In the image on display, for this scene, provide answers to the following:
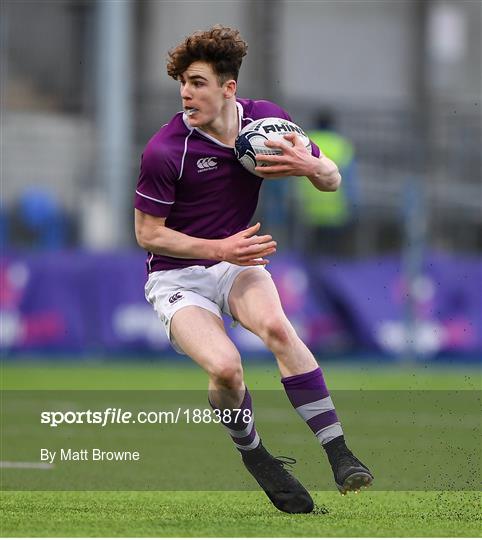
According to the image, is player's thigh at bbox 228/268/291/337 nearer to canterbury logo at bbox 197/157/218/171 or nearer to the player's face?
canterbury logo at bbox 197/157/218/171

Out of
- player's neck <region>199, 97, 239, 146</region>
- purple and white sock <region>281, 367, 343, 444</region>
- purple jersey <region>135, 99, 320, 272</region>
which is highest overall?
player's neck <region>199, 97, 239, 146</region>

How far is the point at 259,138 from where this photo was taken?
6938 mm

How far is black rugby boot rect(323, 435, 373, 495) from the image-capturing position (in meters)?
6.69

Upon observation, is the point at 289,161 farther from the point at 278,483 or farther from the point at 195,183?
the point at 278,483

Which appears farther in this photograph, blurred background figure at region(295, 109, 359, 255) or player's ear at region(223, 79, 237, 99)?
blurred background figure at region(295, 109, 359, 255)

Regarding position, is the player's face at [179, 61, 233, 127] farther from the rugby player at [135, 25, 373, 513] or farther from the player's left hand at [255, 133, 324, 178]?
the player's left hand at [255, 133, 324, 178]

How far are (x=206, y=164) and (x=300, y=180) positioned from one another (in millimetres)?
11364

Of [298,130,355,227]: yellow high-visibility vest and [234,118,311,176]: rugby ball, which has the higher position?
[234,118,311,176]: rugby ball

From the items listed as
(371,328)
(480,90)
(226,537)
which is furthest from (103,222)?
(226,537)

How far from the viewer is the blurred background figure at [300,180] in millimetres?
17703
